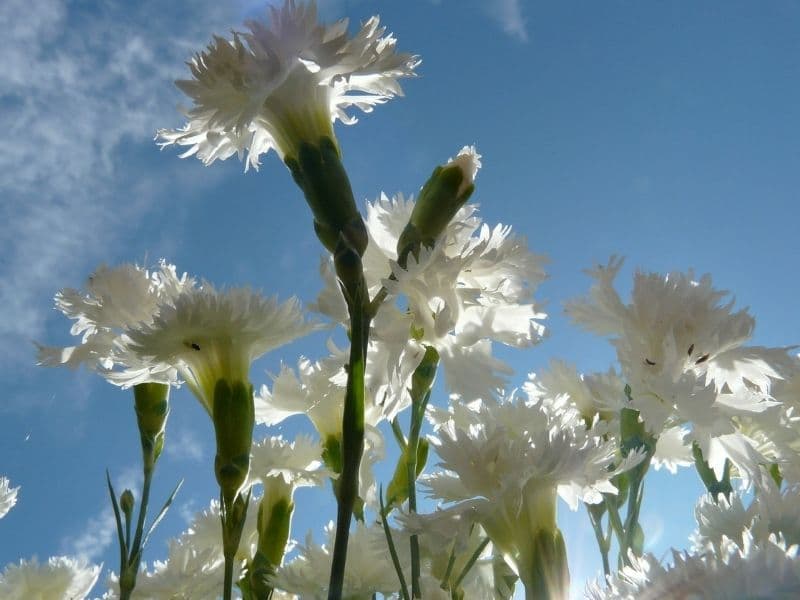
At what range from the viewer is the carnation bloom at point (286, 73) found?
78 centimetres

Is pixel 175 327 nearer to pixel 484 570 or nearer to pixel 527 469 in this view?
pixel 527 469

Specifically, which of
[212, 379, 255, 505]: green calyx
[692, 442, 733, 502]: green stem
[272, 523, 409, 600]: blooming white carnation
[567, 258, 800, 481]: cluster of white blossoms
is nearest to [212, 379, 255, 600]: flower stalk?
[212, 379, 255, 505]: green calyx

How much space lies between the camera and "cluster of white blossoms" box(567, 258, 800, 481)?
709mm

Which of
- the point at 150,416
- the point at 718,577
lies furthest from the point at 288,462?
the point at 718,577

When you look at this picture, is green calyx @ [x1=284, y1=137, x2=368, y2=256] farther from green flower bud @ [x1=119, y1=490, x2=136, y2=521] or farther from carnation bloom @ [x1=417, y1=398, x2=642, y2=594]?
green flower bud @ [x1=119, y1=490, x2=136, y2=521]

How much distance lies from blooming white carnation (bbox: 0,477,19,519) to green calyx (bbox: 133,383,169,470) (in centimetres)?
44

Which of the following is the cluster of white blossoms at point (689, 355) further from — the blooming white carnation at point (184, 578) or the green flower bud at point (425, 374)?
the blooming white carnation at point (184, 578)

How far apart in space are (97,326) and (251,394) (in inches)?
10.2

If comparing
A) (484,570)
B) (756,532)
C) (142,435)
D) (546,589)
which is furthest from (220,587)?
(756,532)

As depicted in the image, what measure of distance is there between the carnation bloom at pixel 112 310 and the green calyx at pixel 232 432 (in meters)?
0.11

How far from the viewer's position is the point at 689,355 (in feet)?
2.46

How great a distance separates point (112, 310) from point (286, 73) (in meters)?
0.36

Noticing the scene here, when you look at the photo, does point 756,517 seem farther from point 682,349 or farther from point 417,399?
point 417,399

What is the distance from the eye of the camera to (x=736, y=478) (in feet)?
3.34
